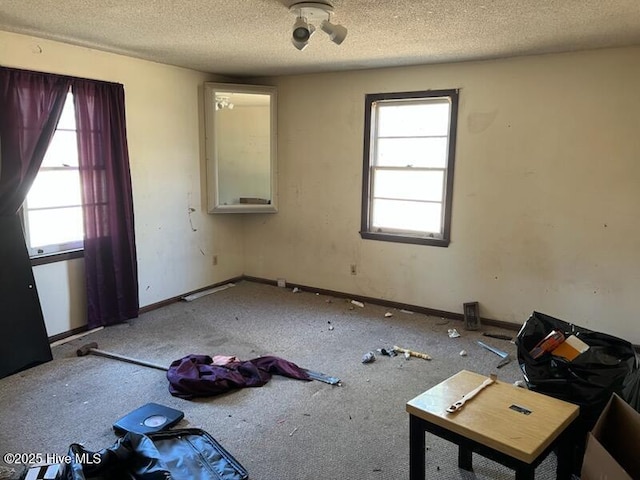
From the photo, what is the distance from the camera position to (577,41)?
3363mm

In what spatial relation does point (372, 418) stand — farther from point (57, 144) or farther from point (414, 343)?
point (57, 144)

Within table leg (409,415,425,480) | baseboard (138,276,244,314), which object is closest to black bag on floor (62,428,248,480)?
table leg (409,415,425,480)

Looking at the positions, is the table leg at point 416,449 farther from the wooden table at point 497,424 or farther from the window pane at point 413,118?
the window pane at point 413,118

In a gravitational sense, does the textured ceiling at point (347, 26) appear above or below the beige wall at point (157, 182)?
above

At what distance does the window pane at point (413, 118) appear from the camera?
4320 millimetres

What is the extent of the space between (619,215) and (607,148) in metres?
0.52

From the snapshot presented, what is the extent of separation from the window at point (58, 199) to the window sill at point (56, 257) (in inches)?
1.1

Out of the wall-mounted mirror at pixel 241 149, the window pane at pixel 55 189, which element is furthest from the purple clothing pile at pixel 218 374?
the wall-mounted mirror at pixel 241 149

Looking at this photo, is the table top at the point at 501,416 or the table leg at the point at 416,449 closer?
the table top at the point at 501,416

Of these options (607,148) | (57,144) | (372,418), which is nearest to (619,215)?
(607,148)

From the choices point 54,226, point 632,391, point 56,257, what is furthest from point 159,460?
point 54,226

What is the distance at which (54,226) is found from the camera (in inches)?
148

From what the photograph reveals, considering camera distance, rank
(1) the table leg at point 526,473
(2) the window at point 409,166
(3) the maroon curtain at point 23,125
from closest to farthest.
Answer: (1) the table leg at point 526,473, (3) the maroon curtain at point 23,125, (2) the window at point 409,166

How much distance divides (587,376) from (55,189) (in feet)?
12.4
